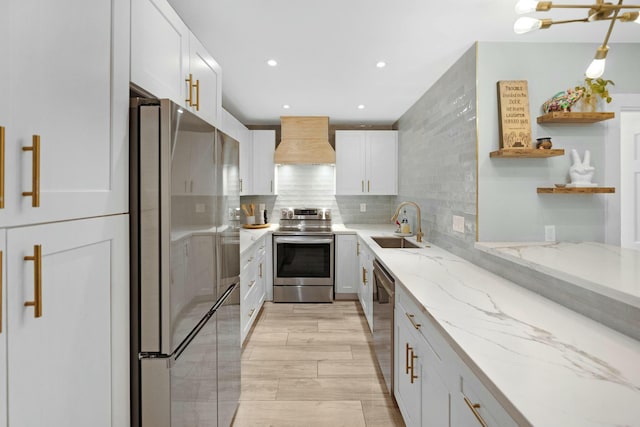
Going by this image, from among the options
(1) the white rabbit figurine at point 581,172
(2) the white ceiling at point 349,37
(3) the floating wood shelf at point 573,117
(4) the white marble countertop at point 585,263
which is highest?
(2) the white ceiling at point 349,37

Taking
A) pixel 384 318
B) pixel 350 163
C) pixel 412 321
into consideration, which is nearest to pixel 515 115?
pixel 412 321

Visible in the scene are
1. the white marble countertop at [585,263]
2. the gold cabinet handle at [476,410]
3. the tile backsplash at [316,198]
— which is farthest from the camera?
the tile backsplash at [316,198]

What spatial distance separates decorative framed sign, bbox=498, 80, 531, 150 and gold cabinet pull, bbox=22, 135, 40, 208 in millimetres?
2234

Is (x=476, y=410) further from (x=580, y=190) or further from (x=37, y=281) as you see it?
(x=580, y=190)

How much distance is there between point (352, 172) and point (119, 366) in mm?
3908

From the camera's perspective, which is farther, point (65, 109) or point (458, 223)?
point (458, 223)

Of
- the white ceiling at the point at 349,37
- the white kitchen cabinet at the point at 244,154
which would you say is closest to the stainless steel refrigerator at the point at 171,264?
the white ceiling at the point at 349,37

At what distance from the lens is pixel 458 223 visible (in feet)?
8.34

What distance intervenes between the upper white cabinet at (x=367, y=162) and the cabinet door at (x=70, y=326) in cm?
375

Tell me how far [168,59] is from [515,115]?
1969 mm

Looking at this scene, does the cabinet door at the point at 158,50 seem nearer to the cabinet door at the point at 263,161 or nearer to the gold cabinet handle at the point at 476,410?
the gold cabinet handle at the point at 476,410

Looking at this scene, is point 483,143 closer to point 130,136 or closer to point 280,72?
point 280,72

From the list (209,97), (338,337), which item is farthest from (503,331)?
(338,337)

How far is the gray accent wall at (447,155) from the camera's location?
7.66 ft
